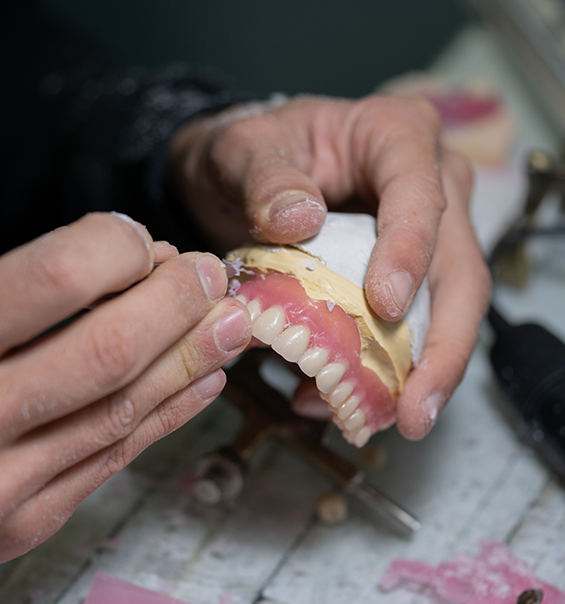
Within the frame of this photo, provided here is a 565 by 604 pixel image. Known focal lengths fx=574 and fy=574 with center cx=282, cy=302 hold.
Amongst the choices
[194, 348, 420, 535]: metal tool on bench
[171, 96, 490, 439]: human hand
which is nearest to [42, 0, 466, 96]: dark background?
[171, 96, 490, 439]: human hand

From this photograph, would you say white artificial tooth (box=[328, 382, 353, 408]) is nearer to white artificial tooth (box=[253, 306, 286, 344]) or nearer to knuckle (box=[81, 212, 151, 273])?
white artificial tooth (box=[253, 306, 286, 344])

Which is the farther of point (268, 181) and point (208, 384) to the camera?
point (268, 181)

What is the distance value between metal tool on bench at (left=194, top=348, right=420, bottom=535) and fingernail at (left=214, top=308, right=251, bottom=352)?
0.32 metres

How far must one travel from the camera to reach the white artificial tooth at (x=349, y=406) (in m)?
0.69

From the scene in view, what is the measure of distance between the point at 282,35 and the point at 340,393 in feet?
6.44

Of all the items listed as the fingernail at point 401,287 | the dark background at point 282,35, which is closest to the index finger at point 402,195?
the fingernail at point 401,287

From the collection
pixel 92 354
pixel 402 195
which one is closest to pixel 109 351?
pixel 92 354

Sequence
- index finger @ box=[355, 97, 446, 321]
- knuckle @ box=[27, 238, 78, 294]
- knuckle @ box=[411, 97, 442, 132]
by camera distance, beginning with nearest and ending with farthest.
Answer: knuckle @ box=[27, 238, 78, 294], index finger @ box=[355, 97, 446, 321], knuckle @ box=[411, 97, 442, 132]

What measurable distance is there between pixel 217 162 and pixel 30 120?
708mm

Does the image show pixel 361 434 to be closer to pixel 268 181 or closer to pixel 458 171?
pixel 268 181

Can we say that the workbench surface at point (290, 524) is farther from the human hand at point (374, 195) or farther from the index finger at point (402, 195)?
the index finger at point (402, 195)

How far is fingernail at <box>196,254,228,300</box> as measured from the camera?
0.53 m

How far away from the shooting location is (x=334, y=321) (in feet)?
2.16

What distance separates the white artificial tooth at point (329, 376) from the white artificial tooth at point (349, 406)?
0.04 metres
